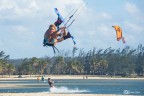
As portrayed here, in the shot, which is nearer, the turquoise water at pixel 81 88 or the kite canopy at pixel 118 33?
the kite canopy at pixel 118 33

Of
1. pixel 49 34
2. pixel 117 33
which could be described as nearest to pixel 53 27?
pixel 49 34

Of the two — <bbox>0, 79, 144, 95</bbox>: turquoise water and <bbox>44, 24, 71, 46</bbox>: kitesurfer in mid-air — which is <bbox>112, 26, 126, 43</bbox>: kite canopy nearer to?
<bbox>44, 24, 71, 46</bbox>: kitesurfer in mid-air

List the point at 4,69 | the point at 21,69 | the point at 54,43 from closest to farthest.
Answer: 1. the point at 54,43
2. the point at 4,69
3. the point at 21,69

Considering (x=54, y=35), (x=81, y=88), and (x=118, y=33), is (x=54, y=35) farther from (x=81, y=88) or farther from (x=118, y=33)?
(x=81, y=88)

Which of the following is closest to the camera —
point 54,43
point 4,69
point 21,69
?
point 54,43

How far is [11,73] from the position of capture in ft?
628

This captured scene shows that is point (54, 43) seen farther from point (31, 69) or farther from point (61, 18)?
point (31, 69)

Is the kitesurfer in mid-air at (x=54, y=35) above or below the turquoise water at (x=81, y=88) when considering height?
above

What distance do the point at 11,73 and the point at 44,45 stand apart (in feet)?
535

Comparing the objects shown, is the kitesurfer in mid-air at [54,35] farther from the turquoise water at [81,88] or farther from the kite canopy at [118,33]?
the turquoise water at [81,88]

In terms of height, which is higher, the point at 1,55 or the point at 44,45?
the point at 1,55

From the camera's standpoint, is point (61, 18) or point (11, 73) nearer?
point (61, 18)

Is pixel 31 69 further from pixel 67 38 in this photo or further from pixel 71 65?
pixel 67 38

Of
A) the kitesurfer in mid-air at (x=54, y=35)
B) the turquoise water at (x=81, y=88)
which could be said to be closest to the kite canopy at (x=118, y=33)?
the kitesurfer in mid-air at (x=54, y=35)
